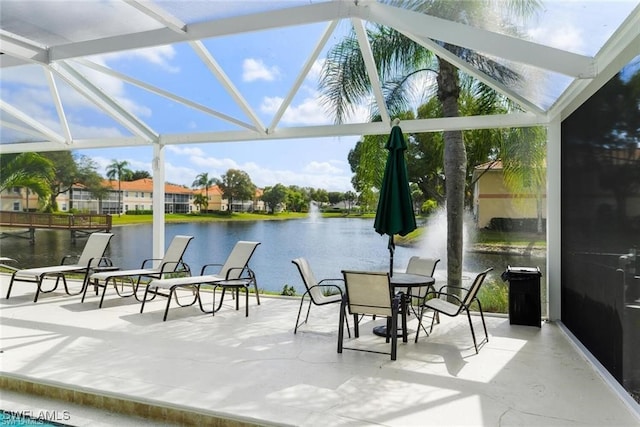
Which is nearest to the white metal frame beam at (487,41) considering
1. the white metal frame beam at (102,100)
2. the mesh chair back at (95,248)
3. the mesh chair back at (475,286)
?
the mesh chair back at (475,286)

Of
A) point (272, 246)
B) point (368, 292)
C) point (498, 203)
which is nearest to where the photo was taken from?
point (368, 292)

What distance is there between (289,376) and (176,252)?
15.3 ft

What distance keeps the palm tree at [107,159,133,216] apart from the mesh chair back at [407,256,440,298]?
9.22 meters

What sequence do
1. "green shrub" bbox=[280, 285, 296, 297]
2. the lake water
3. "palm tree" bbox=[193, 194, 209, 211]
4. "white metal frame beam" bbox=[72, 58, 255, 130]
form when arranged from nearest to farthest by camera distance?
"white metal frame beam" bbox=[72, 58, 255, 130]
"green shrub" bbox=[280, 285, 296, 297]
the lake water
"palm tree" bbox=[193, 194, 209, 211]

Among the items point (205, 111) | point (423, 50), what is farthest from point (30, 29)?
point (423, 50)

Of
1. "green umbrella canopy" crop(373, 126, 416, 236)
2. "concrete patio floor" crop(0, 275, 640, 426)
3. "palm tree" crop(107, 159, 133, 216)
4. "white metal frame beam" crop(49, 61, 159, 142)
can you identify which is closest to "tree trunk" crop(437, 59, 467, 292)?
"concrete patio floor" crop(0, 275, 640, 426)

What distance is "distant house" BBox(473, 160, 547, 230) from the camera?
8.64 m

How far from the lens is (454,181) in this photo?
8812mm

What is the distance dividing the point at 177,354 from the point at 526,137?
24.9 feet

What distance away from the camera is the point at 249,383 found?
406cm

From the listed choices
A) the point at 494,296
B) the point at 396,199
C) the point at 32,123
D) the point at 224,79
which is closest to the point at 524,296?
the point at 396,199

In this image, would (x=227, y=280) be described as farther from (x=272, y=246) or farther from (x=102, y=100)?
(x=272, y=246)

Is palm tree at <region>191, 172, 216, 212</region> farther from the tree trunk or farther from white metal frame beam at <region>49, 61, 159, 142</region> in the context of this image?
the tree trunk

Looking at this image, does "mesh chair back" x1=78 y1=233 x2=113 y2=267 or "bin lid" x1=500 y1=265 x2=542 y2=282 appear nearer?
"bin lid" x1=500 y1=265 x2=542 y2=282
